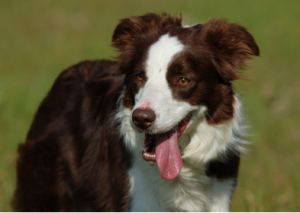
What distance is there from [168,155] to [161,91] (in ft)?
1.68

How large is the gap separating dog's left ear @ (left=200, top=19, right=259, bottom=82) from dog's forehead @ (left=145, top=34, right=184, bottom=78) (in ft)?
1.03

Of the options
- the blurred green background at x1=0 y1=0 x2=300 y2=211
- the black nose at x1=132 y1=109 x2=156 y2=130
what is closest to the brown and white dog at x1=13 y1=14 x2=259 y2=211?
the black nose at x1=132 y1=109 x2=156 y2=130

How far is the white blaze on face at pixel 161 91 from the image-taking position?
2838 mm

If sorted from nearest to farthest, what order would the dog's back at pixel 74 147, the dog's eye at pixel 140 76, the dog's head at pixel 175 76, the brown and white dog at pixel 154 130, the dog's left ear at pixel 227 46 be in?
1. the dog's head at pixel 175 76
2. the brown and white dog at pixel 154 130
3. the dog's eye at pixel 140 76
4. the dog's left ear at pixel 227 46
5. the dog's back at pixel 74 147

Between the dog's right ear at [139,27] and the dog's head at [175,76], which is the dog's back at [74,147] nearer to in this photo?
the dog's right ear at [139,27]

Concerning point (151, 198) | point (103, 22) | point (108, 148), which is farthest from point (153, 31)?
point (103, 22)

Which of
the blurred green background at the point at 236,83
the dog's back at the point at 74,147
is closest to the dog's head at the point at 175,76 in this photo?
the blurred green background at the point at 236,83

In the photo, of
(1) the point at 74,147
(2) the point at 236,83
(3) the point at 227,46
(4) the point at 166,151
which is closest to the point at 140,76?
(4) the point at 166,151

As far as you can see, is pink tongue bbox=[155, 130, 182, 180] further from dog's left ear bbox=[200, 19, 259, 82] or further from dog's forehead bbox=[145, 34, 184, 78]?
dog's left ear bbox=[200, 19, 259, 82]

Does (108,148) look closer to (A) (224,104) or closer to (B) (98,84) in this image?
(B) (98,84)

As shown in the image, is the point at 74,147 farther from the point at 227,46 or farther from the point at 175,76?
the point at 227,46

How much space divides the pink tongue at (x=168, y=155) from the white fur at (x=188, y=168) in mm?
238

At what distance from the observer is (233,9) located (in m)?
15.1

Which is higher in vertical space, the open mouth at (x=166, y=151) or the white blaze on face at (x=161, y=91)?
the white blaze on face at (x=161, y=91)
